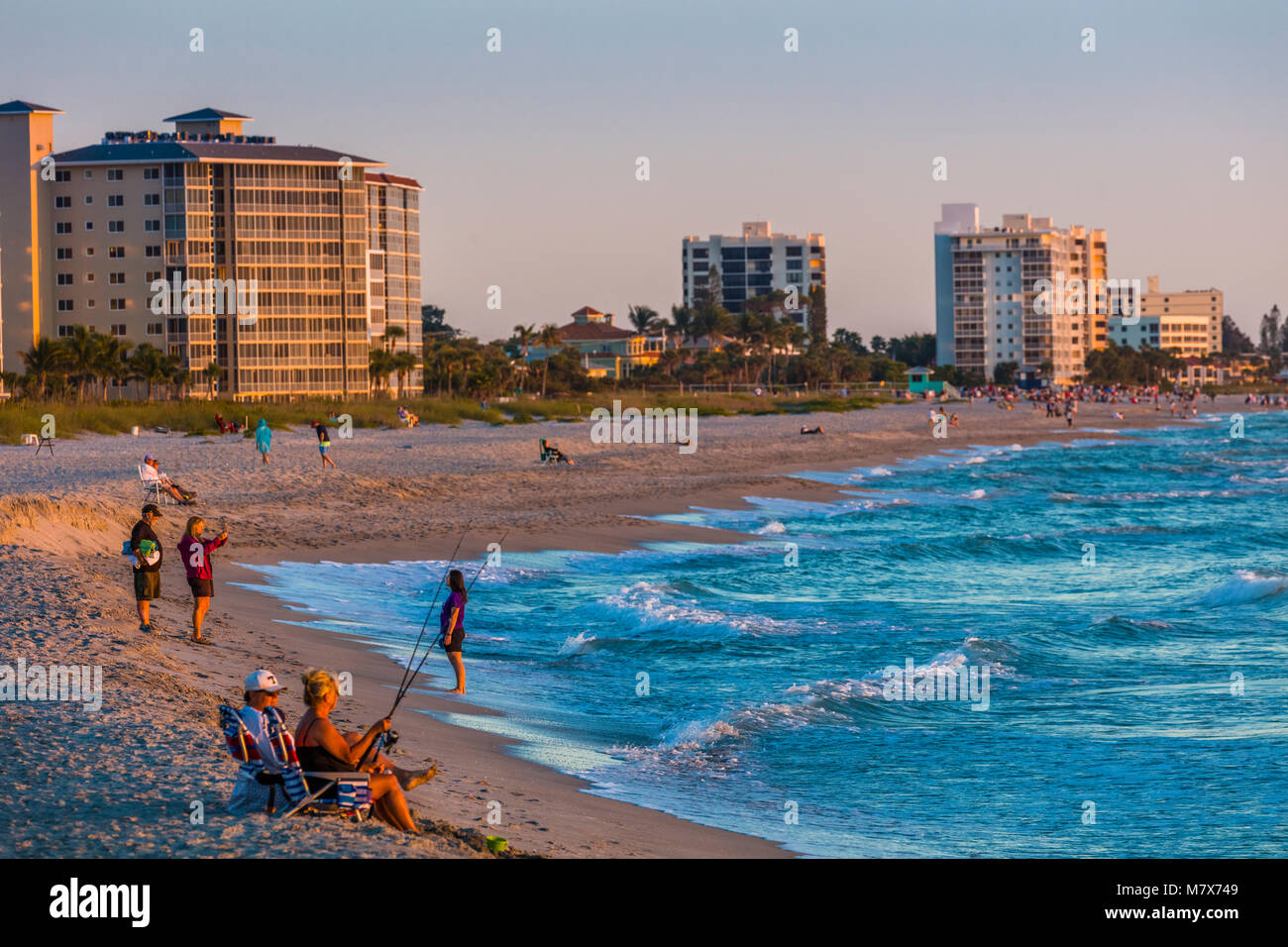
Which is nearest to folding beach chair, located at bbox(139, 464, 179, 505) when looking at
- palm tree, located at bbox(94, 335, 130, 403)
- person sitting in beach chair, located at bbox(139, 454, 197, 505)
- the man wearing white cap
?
person sitting in beach chair, located at bbox(139, 454, 197, 505)

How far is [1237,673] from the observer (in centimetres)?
1525

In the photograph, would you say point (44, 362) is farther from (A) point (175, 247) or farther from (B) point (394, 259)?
(B) point (394, 259)

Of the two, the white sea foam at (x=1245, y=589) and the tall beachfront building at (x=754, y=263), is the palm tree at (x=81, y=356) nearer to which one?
the white sea foam at (x=1245, y=589)

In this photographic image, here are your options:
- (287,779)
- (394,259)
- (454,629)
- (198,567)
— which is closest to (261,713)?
(287,779)

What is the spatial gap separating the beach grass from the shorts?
1196 inches

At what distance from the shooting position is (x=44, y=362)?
65500mm

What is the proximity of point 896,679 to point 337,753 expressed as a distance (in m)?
8.33

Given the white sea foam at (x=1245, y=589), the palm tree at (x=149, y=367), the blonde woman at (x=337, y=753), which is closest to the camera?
the blonde woman at (x=337, y=753)

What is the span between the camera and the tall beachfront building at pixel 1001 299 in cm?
18188

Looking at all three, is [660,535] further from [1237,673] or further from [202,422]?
[202,422]

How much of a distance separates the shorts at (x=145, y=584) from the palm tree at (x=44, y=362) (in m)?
55.1

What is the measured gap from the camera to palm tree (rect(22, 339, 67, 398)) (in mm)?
64375

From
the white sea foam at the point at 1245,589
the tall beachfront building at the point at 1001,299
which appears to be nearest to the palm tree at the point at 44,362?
the white sea foam at the point at 1245,589
